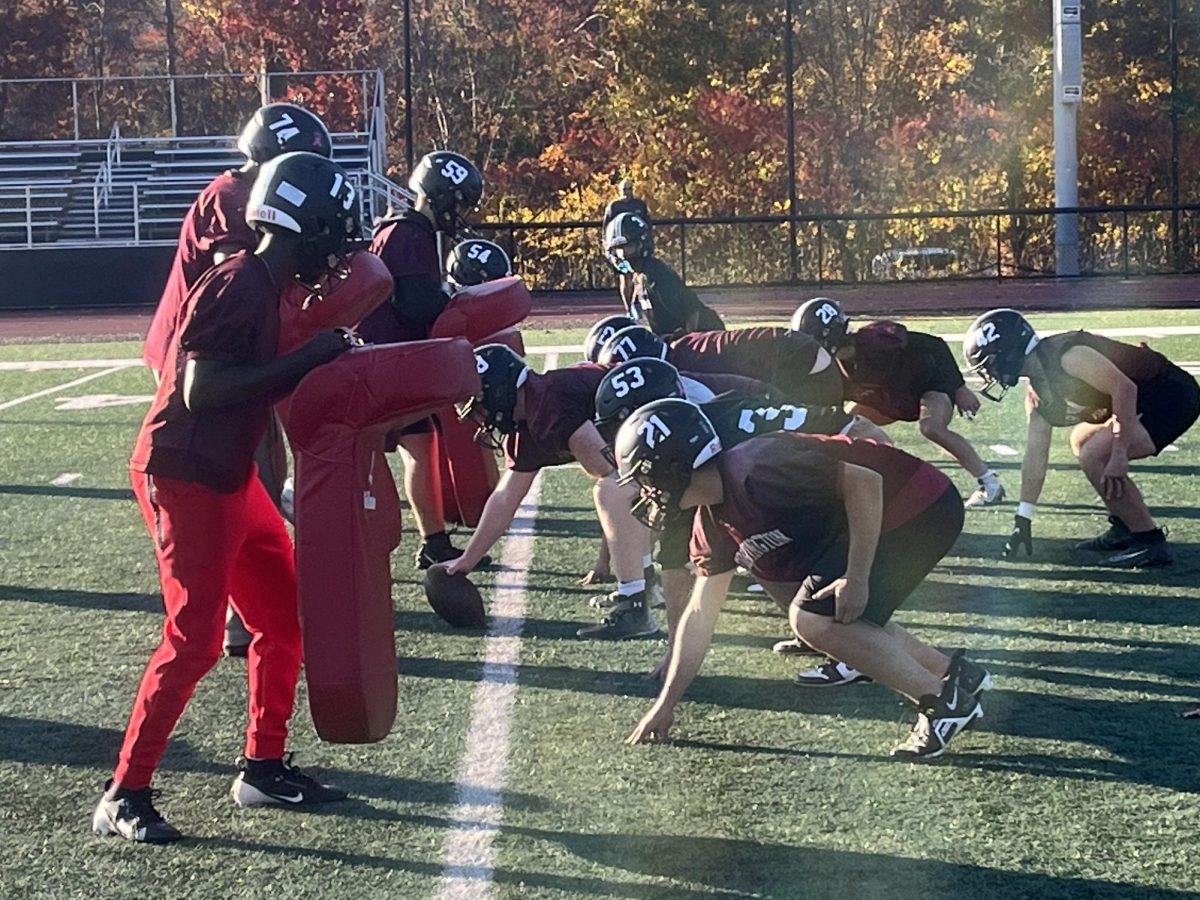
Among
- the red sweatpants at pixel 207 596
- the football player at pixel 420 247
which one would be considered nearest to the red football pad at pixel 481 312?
the football player at pixel 420 247

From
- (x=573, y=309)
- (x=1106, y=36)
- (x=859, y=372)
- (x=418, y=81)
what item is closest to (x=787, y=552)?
(x=859, y=372)

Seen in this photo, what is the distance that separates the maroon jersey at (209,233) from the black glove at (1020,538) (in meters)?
3.77

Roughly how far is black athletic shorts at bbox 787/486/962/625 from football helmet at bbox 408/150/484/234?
115 inches

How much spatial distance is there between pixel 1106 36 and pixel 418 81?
15.2 m

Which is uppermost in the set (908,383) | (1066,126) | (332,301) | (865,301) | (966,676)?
(1066,126)

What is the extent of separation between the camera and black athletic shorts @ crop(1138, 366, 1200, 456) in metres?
7.36

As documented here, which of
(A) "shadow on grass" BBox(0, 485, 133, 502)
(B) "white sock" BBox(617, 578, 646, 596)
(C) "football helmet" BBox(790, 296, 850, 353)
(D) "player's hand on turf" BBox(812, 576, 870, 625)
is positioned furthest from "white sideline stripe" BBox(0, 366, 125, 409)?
(D) "player's hand on turf" BBox(812, 576, 870, 625)

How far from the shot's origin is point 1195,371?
13359mm

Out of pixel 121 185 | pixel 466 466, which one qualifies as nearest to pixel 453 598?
pixel 466 466

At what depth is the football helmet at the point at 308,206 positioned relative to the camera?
4.05 metres

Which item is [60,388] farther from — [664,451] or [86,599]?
[664,451]

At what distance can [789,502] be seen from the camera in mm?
4586

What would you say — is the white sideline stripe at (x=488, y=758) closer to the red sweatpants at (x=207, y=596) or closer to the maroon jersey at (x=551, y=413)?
the red sweatpants at (x=207, y=596)

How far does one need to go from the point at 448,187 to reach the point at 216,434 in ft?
10.5
